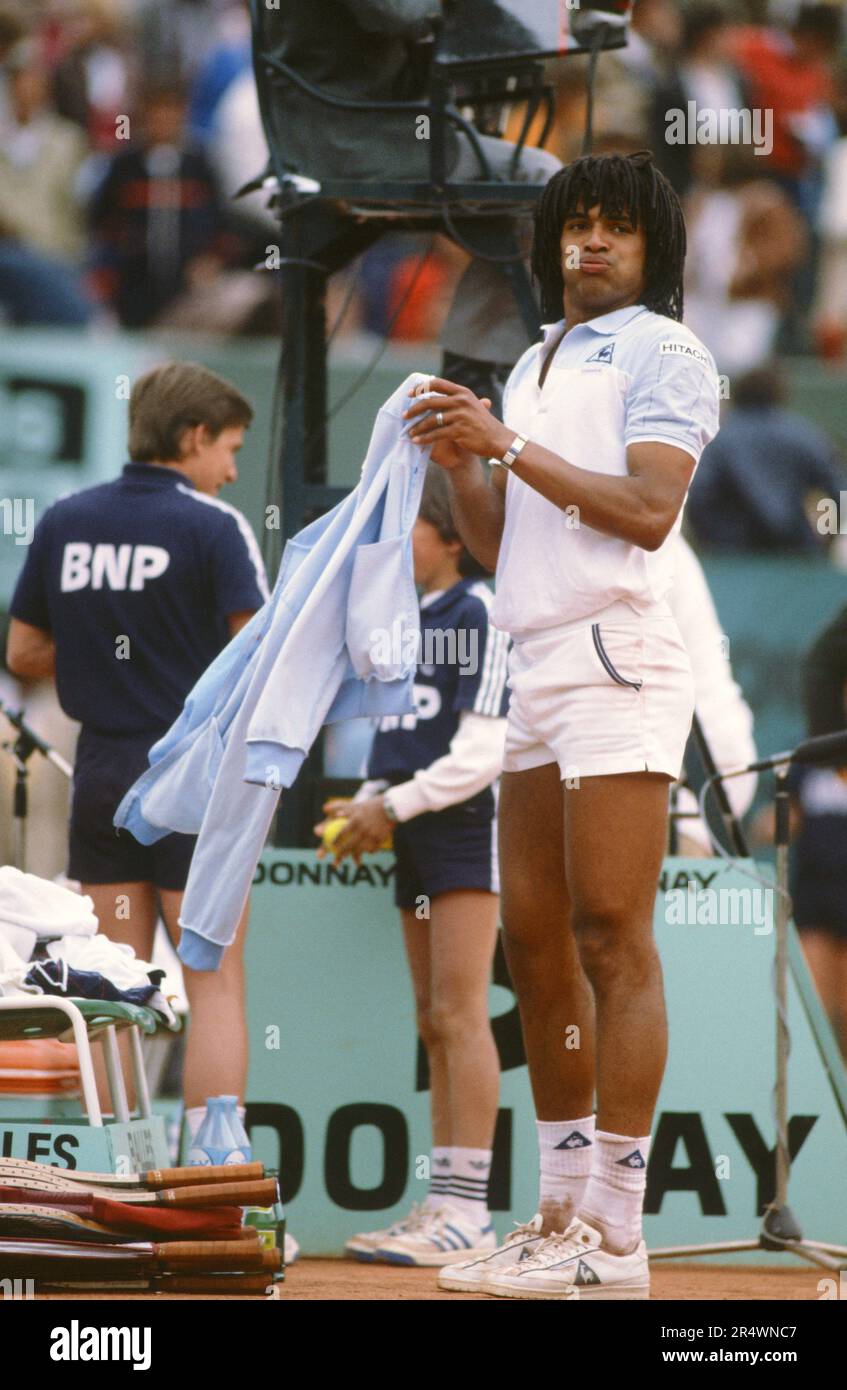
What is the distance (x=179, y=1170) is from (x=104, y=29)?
921cm

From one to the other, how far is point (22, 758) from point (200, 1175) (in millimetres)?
2055

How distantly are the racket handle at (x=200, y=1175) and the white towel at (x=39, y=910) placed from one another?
67cm

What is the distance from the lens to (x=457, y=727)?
5645 mm

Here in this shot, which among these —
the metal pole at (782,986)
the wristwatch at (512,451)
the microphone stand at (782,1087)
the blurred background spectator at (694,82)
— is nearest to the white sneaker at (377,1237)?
the microphone stand at (782,1087)

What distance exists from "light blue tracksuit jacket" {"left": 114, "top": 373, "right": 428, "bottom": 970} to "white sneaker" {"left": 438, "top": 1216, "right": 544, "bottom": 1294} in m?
0.76

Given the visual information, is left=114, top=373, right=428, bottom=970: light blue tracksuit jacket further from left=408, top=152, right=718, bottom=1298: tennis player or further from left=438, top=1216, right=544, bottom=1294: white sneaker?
left=438, top=1216, right=544, bottom=1294: white sneaker

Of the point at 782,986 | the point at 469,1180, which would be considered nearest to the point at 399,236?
the point at 782,986

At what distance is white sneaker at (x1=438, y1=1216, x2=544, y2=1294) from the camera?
4145mm

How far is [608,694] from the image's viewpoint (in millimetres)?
4008

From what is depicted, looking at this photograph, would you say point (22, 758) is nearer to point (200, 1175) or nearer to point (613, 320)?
point (200, 1175)

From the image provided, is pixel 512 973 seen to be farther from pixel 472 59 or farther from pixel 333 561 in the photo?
pixel 472 59

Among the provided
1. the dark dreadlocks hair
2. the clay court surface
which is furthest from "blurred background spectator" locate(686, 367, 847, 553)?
the dark dreadlocks hair
